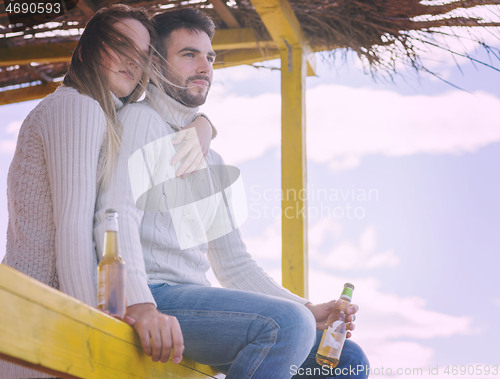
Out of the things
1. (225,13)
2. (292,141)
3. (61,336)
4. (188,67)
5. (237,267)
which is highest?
(225,13)

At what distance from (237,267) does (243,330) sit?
635 millimetres

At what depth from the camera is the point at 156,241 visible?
174 cm

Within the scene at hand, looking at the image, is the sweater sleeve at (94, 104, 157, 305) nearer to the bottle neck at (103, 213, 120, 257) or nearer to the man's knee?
the bottle neck at (103, 213, 120, 257)

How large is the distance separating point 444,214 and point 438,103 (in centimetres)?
180

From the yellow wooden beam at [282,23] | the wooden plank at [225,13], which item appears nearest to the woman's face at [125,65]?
the yellow wooden beam at [282,23]

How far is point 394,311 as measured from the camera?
590 cm

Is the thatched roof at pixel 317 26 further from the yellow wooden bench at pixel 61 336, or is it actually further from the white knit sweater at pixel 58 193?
the yellow wooden bench at pixel 61 336

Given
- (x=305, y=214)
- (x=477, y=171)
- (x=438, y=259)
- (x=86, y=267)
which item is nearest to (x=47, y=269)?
(x=86, y=267)

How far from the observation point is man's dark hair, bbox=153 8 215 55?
87.7 inches

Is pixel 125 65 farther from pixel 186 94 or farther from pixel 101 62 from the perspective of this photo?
pixel 186 94

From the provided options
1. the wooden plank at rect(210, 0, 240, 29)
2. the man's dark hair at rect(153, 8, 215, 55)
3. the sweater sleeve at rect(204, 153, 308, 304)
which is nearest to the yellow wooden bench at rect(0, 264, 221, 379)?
the sweater sleeve at rect(204, 153, 308, 304)

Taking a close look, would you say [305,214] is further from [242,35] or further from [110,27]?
[110,27]

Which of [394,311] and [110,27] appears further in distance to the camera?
[394,311]

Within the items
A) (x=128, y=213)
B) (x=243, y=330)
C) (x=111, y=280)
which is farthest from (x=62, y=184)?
(x=243, y=330)
